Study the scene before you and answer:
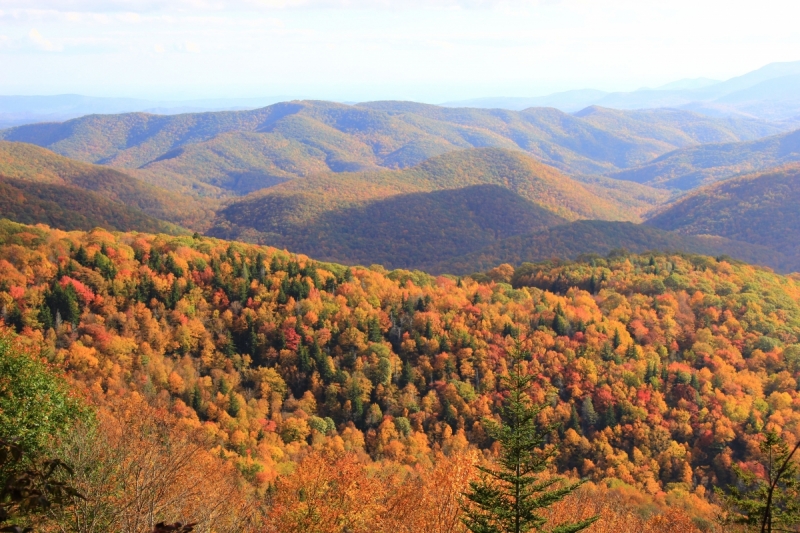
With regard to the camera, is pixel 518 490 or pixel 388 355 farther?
pixel 388 355

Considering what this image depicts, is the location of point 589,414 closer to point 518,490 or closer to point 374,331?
point 374,331

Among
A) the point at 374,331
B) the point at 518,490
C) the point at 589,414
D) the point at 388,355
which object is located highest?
the point at 518,490

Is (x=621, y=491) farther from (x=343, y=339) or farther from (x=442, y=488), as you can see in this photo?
(x=343, y=339)

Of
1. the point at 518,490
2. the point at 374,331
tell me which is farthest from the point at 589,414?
the point at 518,490

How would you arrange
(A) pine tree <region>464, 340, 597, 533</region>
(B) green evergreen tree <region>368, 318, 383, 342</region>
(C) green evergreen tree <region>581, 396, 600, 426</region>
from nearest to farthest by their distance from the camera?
1. (A) pine tree <region>464, 340, 597, 533</region>
2. (C) green evergreen tree <region>581, 396, 600, 426</region>
3. (B) green evergreen tree <region>368, 318, 383, 342</region>

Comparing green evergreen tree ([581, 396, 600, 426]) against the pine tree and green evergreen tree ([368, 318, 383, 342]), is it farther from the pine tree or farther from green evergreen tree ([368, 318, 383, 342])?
the pine tree

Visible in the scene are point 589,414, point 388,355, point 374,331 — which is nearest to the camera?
point 589,414

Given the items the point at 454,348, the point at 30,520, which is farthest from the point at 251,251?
the point at 30,520

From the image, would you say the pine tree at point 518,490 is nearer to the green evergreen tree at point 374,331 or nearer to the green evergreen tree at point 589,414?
the green evergreen tree at point 589,414

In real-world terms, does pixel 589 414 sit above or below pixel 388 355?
below

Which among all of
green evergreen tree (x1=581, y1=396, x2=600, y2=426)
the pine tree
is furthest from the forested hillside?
the pine tree
